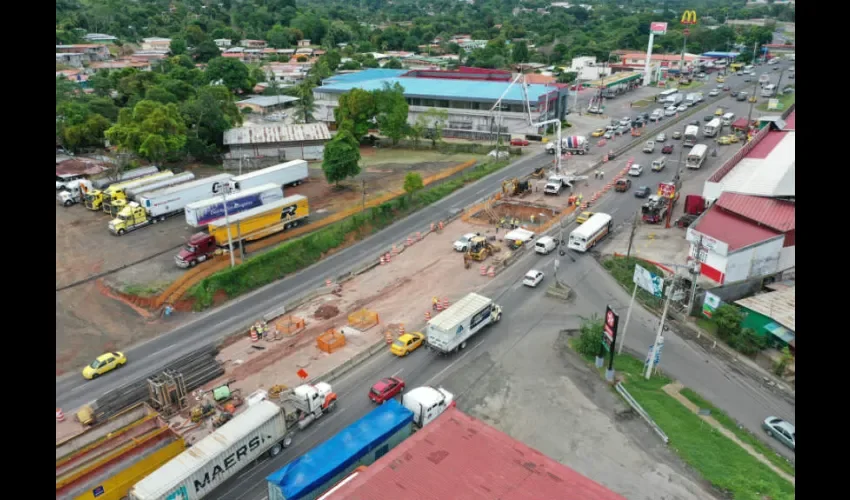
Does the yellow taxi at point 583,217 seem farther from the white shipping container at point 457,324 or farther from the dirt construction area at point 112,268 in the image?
the white shipping container at point 457,324

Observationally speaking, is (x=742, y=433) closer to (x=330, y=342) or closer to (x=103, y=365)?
(x=330, y=342)

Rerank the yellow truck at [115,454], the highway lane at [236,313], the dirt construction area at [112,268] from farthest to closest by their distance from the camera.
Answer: the dirt construction area at [112,268] → the highway lane at [236,313] → the yellow truck at [115,454]

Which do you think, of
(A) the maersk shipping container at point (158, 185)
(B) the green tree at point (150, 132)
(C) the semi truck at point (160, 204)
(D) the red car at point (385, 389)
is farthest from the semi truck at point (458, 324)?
(B) the green tree at point (150, 132)

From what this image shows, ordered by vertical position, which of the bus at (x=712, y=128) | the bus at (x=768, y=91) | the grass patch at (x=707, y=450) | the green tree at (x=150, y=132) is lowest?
the grass patch at (x=707, y=450)

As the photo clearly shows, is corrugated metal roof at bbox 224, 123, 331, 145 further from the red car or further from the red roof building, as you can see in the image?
the red roof building
